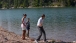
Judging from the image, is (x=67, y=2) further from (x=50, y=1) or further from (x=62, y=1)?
(x=50, y=1)

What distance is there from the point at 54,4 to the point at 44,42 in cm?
17669

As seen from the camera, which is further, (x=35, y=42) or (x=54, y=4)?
(x=54, y=4)

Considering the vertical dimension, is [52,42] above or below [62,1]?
above

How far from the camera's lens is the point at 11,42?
59.1ft

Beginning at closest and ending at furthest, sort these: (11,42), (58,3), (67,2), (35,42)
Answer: (11,42) < (35,42) < (67,2) < (58,3)

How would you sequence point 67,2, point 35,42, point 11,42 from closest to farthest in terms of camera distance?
point 11,42 → point 35,42 → point 67,2

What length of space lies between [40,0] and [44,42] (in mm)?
180931

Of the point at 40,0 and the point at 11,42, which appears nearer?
the point at 11,42

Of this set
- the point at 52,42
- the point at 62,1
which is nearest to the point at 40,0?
the point at 62,1

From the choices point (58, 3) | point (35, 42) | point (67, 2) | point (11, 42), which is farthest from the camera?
point (58, 3)

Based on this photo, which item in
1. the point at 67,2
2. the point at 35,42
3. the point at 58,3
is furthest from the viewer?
the point at 58,3

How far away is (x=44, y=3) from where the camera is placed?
7849 inches

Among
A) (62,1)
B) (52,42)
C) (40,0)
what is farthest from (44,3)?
(52,42)

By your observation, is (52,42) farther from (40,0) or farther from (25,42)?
(40,0)
